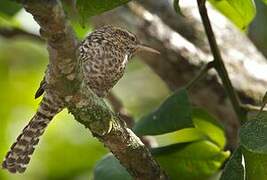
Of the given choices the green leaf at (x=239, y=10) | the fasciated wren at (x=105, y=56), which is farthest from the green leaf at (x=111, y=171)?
the green leaf at (x=239, y=10)

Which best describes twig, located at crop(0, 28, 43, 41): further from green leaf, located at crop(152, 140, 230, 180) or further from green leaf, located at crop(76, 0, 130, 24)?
green leaf, located at crop(76, 0, 130, 24)

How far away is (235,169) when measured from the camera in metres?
2.34

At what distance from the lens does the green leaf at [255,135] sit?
2.17 metres

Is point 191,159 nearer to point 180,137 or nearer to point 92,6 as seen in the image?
point 92,6

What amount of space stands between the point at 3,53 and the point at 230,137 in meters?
2.10

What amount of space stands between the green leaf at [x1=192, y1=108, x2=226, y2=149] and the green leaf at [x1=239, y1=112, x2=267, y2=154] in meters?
0.55

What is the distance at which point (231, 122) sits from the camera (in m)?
3.29

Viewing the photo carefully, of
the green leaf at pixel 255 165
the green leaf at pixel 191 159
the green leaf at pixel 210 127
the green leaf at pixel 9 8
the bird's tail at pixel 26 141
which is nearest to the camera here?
the green leaf at pixel 255 165

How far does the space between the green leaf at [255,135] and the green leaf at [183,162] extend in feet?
1.55

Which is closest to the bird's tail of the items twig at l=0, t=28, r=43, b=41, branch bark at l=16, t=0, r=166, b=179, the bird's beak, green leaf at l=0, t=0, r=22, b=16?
branch bark at l=16, t=0, r=166, b=179

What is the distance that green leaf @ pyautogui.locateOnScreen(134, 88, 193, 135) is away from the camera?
2605mm

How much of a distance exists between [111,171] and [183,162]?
256 mm

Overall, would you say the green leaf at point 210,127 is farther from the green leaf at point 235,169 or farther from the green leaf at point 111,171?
the green leaf at point 235,169

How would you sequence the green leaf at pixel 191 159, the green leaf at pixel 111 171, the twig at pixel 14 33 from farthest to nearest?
the twig at pixel 14 33
the green leaf at pixel 191 159
the green leaf at pixel 111 171
